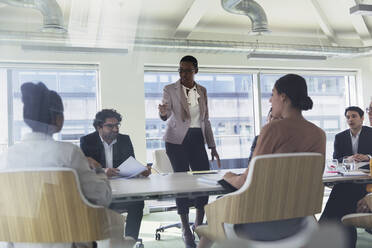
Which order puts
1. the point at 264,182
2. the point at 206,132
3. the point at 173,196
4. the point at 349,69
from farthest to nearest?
the point at 349,69 < the point at 206,132 < the point at 173,196 < the point at 264,182

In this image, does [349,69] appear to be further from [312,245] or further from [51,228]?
[51,228]

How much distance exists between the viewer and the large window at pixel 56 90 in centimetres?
157

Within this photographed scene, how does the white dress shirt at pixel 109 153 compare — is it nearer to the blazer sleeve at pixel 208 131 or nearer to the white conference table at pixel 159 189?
the white conference table at pixel 159 189

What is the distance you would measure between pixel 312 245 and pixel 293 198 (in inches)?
14.4

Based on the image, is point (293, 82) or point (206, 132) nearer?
point (293, 82)

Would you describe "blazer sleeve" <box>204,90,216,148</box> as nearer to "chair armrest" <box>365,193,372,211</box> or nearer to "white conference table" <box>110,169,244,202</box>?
"white conference table" <box>110,169,244,202</box>

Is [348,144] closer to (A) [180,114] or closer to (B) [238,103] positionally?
(B) [238,103]

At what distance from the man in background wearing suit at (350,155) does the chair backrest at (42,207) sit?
1.34 meters

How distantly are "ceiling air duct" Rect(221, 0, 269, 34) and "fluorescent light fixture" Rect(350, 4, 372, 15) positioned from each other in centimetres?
101

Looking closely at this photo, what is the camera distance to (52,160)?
134 centimetres

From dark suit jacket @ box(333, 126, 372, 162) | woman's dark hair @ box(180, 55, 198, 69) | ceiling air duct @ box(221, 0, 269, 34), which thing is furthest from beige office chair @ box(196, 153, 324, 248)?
ceiling air duct @ box(221, 0, 269, 34)

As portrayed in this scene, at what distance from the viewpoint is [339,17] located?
3.74m

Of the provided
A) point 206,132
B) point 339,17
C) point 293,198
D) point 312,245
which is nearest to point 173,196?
point 293,198

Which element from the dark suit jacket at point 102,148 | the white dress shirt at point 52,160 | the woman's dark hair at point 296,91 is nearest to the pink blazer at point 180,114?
the dark suit jacket at point 102,148
